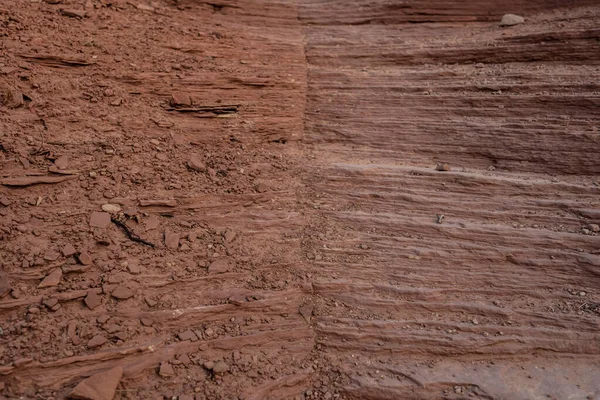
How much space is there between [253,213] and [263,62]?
106 inches

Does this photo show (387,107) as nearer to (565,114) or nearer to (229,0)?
(565,114)

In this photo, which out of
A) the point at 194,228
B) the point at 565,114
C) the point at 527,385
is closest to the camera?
the point at 527,385

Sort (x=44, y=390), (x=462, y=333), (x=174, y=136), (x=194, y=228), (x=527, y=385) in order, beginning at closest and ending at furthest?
(x=44, y=390), (x=527, y=385), (x=462, y=333), (x=194, y=228), (x=174, y=136)

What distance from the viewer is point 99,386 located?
357cm

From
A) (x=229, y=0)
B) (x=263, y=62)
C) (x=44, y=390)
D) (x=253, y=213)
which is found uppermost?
(x=229, y=0)

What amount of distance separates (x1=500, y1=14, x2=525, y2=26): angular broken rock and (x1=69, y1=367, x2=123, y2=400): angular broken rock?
767 cm

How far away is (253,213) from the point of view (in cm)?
522

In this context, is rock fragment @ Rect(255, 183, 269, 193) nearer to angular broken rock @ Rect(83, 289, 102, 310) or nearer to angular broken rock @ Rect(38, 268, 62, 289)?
angular broken rock @ Rect(83, 289, 102, 310)

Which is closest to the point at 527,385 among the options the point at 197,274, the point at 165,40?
the point at 197,274

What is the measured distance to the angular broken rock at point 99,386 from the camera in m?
3.48

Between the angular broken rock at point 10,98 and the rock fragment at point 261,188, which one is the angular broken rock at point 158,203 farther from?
the angular broken rock at point 10,98

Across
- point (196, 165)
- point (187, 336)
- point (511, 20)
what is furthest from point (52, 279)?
point (511, 20)

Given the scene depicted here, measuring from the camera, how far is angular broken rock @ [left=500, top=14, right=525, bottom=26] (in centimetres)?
808

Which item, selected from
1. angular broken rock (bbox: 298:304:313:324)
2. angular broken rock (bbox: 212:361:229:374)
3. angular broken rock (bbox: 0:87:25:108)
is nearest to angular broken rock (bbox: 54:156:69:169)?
angular broken rock (bbox: 0:87:25:108)
